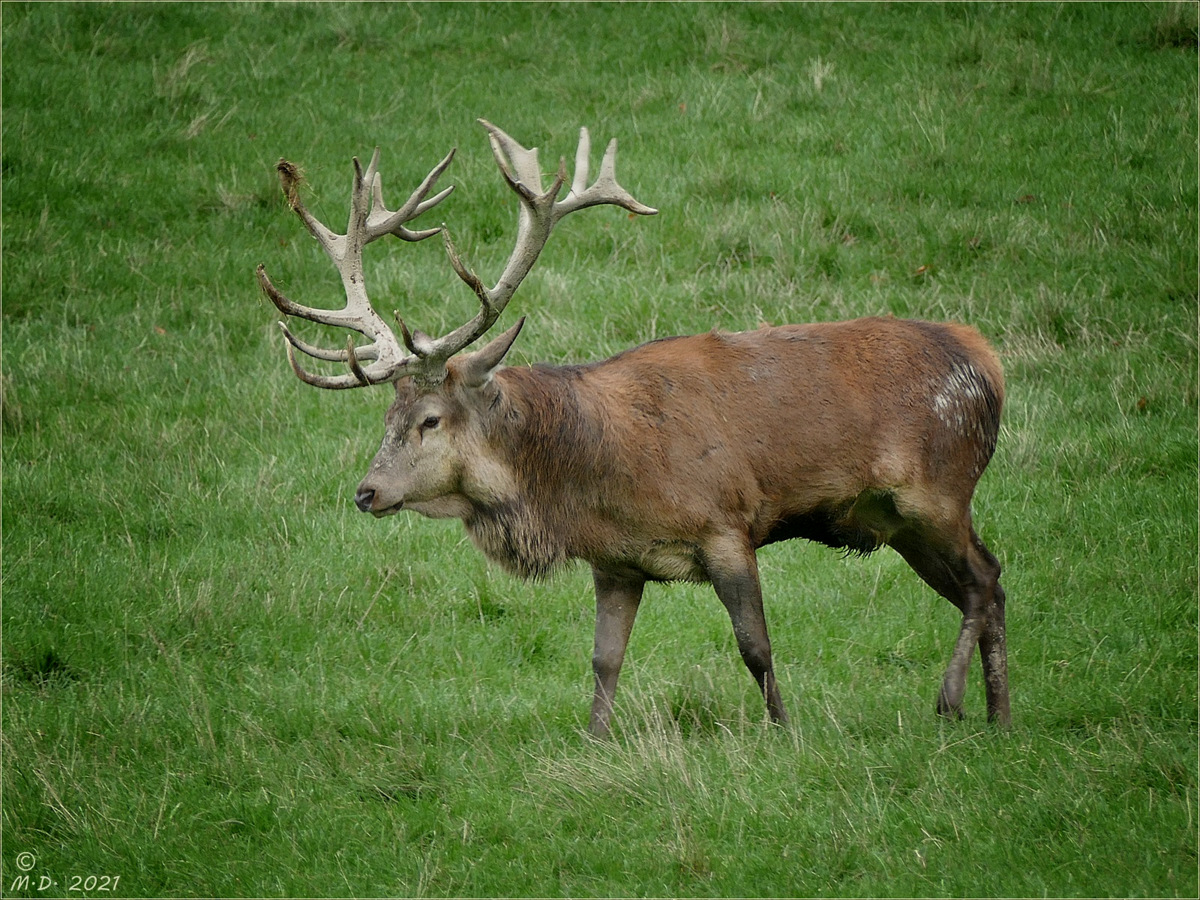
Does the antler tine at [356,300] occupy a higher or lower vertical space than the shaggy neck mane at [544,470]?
higher

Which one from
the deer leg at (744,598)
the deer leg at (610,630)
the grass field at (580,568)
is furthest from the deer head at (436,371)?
the grass field at (580,568)

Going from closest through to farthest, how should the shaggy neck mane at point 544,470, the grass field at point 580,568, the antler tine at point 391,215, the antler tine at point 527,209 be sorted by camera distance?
1. the grass field at point 580,568
2. the antler tine at point 527,209
3. the shaggy neck mane at point 544,470
4. the antler tine at point 391,215

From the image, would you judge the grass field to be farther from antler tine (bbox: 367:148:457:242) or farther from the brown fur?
antler tine (bbox: 367:148:457:242)

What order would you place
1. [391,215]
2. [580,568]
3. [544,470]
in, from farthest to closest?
1. [580,568]
2. [391,215]
3. [544,470]

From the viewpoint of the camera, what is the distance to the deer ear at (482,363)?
591 centimetres

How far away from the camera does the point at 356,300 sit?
617 cm

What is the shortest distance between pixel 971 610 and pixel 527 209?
279 centimetres

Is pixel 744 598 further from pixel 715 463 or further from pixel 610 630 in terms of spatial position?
pixel 610 630

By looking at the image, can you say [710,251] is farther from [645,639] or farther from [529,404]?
[529,404]

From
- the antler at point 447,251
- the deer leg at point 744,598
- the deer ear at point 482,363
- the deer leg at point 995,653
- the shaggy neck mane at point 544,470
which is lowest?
the deer leg at point 995,653

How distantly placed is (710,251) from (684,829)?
7.17m

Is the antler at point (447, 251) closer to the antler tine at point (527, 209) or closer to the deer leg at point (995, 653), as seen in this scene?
the antler tine at point (527, 209)

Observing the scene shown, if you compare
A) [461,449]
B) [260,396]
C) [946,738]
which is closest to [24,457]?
[260,396]

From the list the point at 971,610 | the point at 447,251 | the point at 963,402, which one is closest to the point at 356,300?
the point at 447,251
